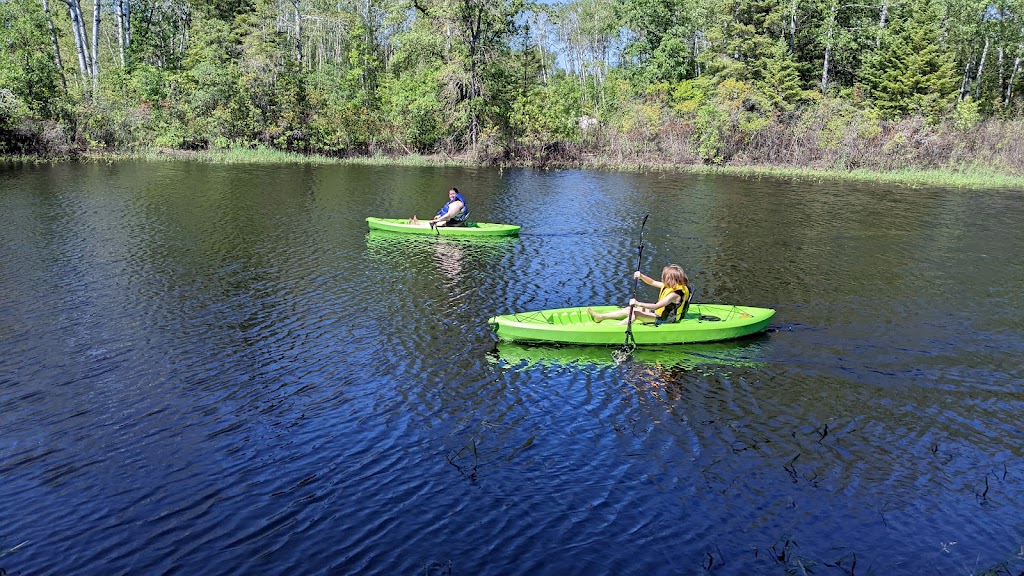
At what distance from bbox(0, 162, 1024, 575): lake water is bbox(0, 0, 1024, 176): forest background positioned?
25655mm

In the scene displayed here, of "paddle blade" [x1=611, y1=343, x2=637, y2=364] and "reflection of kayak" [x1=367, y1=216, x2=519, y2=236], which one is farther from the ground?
"reflection of kayak" [x1=367, y1=216, x2=519, y2=236]

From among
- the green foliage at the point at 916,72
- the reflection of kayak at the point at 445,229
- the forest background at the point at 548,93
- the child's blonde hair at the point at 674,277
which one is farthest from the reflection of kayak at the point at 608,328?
the green foliage at the point at 916,72

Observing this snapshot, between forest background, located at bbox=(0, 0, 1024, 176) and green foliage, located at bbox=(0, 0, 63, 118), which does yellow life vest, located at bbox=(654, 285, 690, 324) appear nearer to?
forest background, located at bbox=(0, 0, 1024, 176)

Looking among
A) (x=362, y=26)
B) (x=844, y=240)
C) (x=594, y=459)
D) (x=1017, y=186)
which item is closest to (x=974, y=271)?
(x=844, y=240)

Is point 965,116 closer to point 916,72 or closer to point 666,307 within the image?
point 916,72

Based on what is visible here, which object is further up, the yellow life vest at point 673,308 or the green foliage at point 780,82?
the green foliage at point 780,82

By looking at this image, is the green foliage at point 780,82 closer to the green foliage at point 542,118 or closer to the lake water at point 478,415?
the green foliage at point 542,118

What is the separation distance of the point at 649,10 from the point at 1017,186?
28.7 metres

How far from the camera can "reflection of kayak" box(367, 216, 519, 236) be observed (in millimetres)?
21859

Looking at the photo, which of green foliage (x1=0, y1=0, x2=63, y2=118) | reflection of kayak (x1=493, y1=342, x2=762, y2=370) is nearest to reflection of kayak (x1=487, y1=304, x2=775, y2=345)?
reflection of kayak (x1=493, y1=342, x2=762, y2=370)

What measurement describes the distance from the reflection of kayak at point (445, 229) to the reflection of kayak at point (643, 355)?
9.85m

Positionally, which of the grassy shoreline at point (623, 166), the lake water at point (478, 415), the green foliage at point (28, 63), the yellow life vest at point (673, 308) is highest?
the green foliage at point (28, 63)

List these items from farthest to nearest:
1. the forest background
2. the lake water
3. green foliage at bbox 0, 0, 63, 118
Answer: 1. the forest background
2. green foliage at bbox 0, 0, 63, 118
3. the lake water

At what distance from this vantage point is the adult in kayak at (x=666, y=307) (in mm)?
12391
